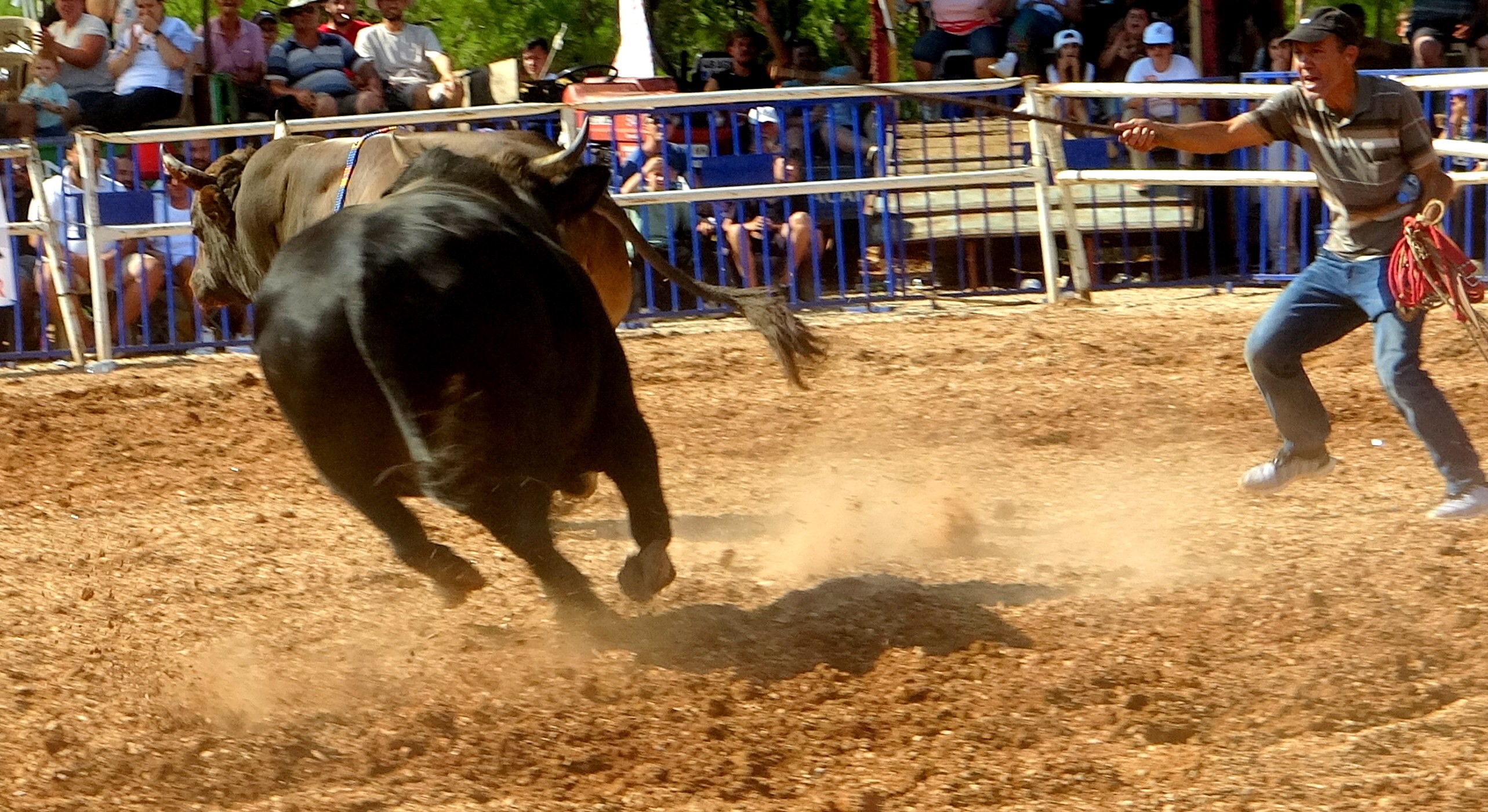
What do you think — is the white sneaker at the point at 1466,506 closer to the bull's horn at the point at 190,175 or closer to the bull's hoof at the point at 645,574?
the bull's hoof at the point at 645,574

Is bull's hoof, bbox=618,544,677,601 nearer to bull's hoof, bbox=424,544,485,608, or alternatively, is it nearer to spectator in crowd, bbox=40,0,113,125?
bull's hoof, bbox=424,544,485,608

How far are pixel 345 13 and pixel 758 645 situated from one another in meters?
9.41

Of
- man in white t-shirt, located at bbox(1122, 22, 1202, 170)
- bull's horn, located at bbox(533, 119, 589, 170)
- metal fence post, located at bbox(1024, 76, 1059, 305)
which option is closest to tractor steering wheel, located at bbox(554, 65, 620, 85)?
metal fence post, located at bbox(1024, 76, 1059, 305)

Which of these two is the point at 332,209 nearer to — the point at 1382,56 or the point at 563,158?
the point at 563,158

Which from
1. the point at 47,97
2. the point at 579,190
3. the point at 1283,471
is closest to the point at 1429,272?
the point at 1283,471

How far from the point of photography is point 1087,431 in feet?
23.4

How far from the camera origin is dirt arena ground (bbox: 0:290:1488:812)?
3.62 metres

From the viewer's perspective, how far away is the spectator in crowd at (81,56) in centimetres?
1105

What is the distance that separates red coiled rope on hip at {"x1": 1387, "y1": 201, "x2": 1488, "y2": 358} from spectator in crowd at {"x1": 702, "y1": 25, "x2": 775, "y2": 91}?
24.6ft

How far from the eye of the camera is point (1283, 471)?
5.66 m

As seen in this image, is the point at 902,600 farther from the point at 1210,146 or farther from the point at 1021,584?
the point at 1210,146

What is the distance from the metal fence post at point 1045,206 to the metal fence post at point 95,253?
5.62 metres

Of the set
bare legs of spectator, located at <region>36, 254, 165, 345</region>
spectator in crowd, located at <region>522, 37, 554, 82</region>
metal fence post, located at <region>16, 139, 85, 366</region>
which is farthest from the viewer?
spectator in crowd, located at <region>522, 37, 554, 82</region>

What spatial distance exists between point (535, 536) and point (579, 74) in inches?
350
